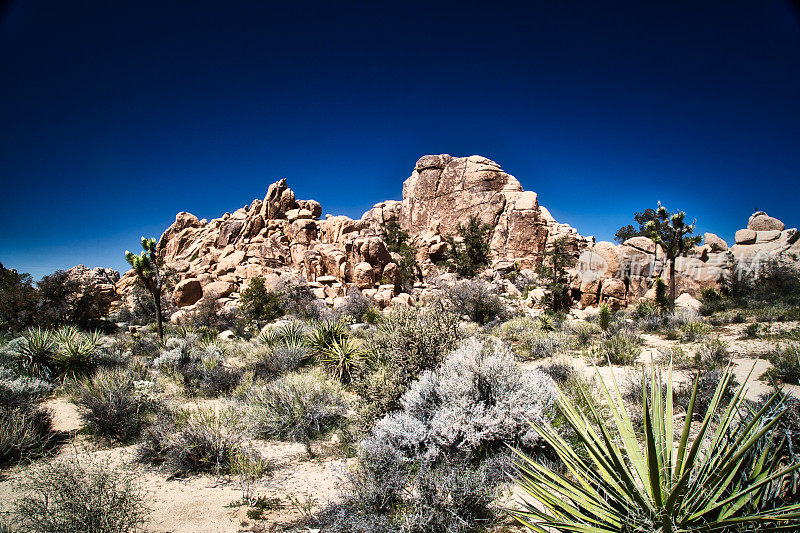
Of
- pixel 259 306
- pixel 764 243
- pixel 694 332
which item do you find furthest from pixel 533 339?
pixel 764 243

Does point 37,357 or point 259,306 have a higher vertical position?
point 259,306

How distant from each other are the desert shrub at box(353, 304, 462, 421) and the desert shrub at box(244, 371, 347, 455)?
2.18 feet

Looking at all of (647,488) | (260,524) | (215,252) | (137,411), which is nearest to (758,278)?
(647,488)

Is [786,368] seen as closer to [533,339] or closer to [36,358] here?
[533,339]

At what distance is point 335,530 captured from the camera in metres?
3.06

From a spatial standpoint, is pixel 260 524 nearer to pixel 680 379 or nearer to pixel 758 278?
pixel 680 379

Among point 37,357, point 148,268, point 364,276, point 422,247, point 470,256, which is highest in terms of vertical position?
point 422,247

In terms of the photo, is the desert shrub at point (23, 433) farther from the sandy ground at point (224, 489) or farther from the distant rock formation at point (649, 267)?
the distant rock formation at point (649, 267)

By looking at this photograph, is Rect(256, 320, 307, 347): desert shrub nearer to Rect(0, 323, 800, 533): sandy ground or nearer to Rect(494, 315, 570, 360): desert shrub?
Rect(0, 323, 800, 533): sandy ground

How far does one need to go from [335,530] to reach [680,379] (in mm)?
7733

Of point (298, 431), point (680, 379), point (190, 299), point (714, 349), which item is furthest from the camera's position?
point (190, 299)

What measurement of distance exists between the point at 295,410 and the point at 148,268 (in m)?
13.6

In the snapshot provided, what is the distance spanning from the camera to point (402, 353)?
6105 mm

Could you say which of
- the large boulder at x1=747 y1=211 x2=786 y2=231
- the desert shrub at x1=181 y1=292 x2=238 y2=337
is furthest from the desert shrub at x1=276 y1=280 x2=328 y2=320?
the large boulder at x1=747 y1=211 x2=786 y2=231
